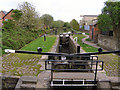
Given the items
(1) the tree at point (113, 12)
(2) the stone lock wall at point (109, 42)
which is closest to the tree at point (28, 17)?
(2) the stone lock wall at point (109, 42)

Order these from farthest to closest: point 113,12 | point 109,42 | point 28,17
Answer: point 28,17 → point 109,42 → point 113,12

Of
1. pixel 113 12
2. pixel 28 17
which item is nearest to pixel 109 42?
pixel 113 12

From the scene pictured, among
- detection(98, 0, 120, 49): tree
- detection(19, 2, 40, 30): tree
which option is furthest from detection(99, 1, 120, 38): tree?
detection(19, 2, 40, 30): tree

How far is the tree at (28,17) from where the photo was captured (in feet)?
68.4

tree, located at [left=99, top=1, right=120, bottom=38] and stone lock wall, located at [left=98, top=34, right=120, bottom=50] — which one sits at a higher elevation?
tree, located at [left=99, top=1, right=120, bottom=38]

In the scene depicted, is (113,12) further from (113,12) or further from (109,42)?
(109,42)

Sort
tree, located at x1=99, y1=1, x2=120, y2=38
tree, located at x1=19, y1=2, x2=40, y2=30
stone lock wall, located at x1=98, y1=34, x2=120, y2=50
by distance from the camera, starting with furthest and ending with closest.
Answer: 1. tree, located at x1=19, y1=2, x2=40, y2=30
2. stone lock wall, located at x1=98, y1=34, x2=120, y2=50
3. tree, located at x1=99, y1=1, x2=120, y2=38

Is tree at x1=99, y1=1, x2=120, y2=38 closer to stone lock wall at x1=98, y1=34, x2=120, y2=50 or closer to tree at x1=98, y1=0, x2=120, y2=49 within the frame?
tree at x1=98, y1=0, x2=120, y2=49

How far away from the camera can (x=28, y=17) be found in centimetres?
2170

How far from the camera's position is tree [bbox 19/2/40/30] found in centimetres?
2084

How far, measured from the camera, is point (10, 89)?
4.56 metres

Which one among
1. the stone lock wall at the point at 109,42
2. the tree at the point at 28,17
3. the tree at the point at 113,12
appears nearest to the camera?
the tree at the point at 113,12

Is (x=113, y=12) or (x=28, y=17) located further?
(x=28, y=17)

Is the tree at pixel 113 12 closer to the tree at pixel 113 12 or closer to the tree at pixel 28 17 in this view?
the tree at pixel 113 12
